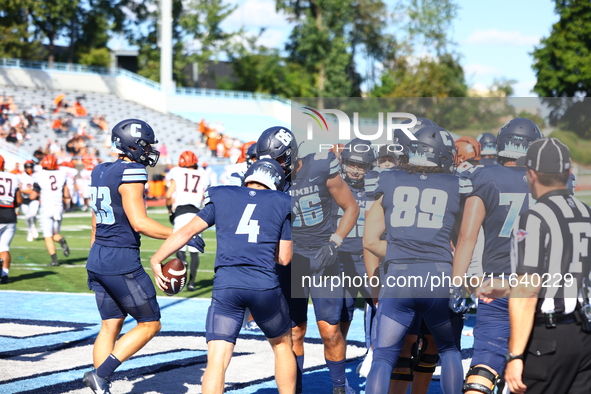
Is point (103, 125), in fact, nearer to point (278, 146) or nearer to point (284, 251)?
point (278, 146)

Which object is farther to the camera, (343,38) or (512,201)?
(343,38)

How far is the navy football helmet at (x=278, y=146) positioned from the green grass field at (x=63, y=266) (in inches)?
235

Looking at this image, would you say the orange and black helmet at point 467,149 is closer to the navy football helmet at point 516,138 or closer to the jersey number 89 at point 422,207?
the navy football helmet at point 516,138

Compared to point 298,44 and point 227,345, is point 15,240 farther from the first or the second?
point 298,44

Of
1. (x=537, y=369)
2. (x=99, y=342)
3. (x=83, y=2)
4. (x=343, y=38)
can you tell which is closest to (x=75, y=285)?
(x=99, y=342)

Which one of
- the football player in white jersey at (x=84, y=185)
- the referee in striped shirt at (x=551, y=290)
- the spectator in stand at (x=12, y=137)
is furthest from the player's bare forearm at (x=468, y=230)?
the spectator in stand at (x=12, y=137)

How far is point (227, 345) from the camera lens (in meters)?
4.75

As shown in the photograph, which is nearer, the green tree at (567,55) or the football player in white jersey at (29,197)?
the football player in white jersey at (29,197)

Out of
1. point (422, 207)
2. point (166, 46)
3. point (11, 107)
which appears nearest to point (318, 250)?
point (422, 207)

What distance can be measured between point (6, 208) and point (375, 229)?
7901 millimetres

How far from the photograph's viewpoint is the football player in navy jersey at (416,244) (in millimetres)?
4719

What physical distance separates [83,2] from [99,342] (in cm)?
4863

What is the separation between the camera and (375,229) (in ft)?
17.2

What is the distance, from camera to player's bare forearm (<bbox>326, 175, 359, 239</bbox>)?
19.1 ft
